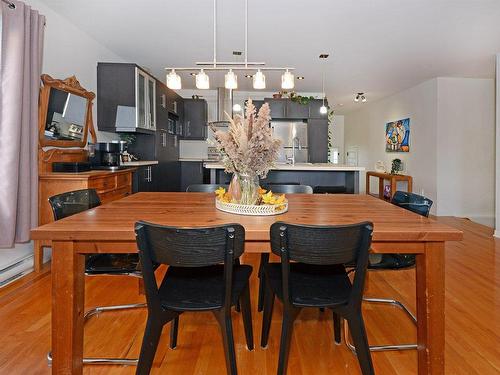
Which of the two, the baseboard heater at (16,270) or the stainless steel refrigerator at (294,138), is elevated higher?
the stainless steel refrigerator at (294,138)

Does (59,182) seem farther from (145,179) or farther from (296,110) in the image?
(296,110)

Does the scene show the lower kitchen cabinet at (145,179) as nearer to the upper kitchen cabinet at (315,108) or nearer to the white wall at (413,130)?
the upper kitchen cabinet at (315,108)

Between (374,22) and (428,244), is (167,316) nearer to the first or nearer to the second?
(428,244)

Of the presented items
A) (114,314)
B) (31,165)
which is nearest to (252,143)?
(114,314)

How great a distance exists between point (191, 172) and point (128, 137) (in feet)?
6.95

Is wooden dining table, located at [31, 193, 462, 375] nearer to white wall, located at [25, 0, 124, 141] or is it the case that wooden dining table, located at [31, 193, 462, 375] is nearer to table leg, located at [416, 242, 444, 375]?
table leg, located at [416, 242, 444, 375]

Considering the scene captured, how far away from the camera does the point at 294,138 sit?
7.65 m

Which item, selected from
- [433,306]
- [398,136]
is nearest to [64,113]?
[433,306]

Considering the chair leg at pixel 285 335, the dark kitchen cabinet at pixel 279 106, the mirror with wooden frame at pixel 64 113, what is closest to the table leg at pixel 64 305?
the chair leg at pixel 285 335

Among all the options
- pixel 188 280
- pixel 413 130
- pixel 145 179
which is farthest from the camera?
pixel 413 130

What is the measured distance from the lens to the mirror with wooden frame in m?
3.35

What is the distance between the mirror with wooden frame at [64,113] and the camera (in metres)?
3.35

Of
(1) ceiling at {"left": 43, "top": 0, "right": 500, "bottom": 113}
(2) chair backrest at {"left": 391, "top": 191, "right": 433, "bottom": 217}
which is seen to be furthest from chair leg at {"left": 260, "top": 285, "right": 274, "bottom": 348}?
(1) ceiling at {"left": 43, "top": 0, "right": 500, "bottom": 113}

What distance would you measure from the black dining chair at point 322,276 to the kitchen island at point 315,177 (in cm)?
302
